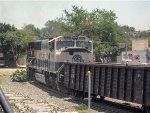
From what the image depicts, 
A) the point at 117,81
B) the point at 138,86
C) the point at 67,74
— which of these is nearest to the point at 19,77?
the point at 67,74

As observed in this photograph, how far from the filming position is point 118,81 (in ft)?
48.8

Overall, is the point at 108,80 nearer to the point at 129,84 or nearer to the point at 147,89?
the point at 129,84

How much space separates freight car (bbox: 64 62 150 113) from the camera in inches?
508

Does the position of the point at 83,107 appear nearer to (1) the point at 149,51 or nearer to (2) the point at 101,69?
(2) the point at 101,69

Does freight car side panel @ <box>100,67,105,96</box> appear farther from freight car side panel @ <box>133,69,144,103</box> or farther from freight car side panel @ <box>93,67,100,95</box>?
freight car side panel @ <box>133,69,144,103</box>

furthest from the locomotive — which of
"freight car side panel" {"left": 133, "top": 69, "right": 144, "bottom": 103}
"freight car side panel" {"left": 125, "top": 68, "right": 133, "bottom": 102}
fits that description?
"freight car side panel" {"left": 133, "top": 69, "right": 144, "bottom": 103}

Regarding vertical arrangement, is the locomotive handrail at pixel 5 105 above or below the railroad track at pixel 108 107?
above

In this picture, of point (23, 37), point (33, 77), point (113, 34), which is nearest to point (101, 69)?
point (33, 77)

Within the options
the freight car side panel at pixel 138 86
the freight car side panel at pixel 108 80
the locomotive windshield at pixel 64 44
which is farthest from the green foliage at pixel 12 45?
the freight car side panel at pixel 138 86

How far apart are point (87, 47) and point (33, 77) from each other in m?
11.9

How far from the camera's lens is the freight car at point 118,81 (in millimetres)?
12891

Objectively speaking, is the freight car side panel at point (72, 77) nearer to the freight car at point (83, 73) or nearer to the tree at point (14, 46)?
the freight car at point (83, 73)

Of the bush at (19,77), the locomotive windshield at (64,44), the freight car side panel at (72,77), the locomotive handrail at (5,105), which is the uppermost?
the locomotive windshield at (64,44)

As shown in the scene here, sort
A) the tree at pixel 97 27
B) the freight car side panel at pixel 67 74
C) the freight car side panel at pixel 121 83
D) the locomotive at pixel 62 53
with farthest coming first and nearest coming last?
the tree at pixel 97 27 → the locomotive at pixel 62 53 → the freight car side panel at pixel 67 74 → the freight car side panel at pixel 121 83
